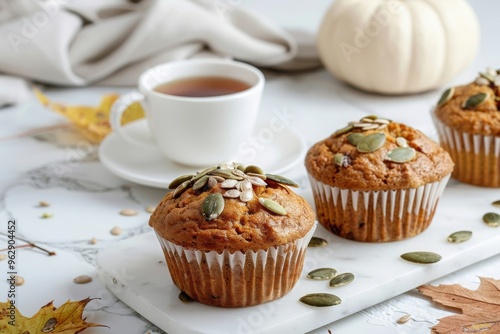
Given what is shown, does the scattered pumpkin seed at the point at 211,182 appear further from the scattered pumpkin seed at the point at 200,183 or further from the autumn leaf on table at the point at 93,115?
the autumn leaf on table at the point at 93,115

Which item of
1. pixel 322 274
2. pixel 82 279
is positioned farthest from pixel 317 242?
pixel 82 279

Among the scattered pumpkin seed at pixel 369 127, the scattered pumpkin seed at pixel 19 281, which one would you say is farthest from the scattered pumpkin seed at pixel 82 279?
the scattered pumpkin seed at pixel 369 127

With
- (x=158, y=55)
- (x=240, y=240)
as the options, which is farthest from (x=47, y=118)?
(x=240, y=240)

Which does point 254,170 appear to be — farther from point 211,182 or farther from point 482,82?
point 482,82

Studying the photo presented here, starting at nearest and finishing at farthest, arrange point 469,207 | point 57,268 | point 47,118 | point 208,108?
point 57,268 → point 469,207 → point 208,108 → point 47,118

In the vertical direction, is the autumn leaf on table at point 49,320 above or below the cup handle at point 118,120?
below

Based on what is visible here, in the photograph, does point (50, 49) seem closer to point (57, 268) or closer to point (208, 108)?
point (208, 108)
